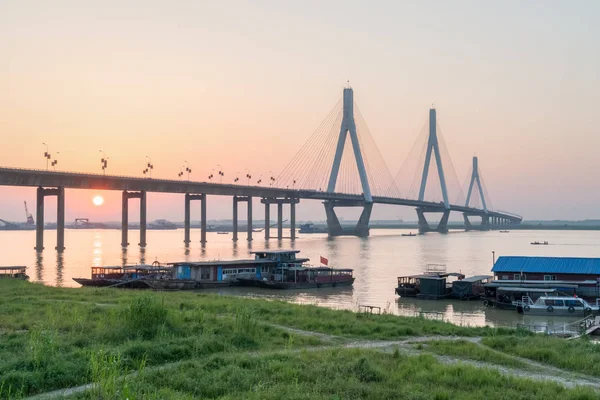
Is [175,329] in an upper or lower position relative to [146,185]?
lower

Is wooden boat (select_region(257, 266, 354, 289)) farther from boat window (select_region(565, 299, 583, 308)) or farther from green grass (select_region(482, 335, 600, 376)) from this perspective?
green grass (select_region(482, 335, 600, 376))

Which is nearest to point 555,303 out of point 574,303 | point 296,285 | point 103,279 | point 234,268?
point 574,303

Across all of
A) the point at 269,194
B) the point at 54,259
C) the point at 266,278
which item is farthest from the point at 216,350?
the point at 269,194

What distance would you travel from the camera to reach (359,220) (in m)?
144

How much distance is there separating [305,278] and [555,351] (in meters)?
34.4

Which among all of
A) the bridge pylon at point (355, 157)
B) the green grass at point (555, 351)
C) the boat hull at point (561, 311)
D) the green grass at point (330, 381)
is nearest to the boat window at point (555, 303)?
the boat hull at point (561, 311)

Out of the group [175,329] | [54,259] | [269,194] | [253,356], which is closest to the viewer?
[253,356]

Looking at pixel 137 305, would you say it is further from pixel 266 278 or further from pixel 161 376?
pixel 266 278

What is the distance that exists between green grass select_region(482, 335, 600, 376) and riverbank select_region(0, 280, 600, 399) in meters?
0.04

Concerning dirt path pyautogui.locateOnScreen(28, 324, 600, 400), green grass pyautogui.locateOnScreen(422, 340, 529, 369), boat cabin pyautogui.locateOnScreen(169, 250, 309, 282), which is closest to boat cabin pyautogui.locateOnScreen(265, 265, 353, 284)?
boat cabin pyautogui.locateOnScreen(169, 250, 309, 282)

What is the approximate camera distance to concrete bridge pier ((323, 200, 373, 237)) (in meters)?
136

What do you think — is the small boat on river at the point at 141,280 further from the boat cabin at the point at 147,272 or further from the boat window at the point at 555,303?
the boat window at the point at 555,303

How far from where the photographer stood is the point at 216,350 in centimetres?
1728

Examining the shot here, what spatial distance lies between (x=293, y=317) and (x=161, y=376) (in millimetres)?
10815
